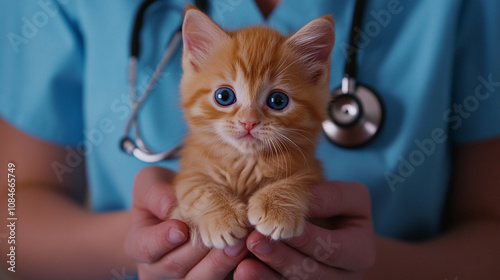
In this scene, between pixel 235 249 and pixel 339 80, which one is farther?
pixel 339 80

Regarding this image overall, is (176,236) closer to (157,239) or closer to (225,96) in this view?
(157,239)

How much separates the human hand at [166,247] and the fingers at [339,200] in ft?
0.58

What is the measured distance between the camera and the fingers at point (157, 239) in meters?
0.64

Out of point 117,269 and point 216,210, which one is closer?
point 216,210

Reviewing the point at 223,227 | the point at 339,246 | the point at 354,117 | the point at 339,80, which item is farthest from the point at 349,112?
the point at 223,227

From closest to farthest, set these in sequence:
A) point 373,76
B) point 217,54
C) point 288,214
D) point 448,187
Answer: point 288,214 → point 217,54 → point 373,76 → point 448,187

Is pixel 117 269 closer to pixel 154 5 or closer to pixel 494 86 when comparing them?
pixel 154 5

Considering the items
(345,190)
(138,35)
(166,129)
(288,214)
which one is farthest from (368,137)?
(138,35)

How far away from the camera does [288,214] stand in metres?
0.61

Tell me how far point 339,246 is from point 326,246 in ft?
0.15

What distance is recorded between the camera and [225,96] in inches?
25.7

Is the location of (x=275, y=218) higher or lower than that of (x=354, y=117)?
lower

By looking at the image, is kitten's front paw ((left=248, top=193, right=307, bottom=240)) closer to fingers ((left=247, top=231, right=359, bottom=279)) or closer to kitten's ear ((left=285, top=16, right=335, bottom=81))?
fingers ((left=247, top=231, right=359, bottom=279))

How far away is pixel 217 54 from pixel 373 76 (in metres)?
0.50
